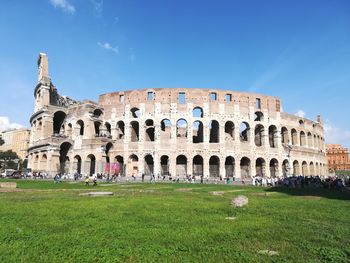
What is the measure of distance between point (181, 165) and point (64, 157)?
18547mm

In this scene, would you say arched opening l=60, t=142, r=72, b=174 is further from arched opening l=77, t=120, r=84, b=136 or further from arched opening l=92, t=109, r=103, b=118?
arched opening l=92, t=109, r=103, b=118

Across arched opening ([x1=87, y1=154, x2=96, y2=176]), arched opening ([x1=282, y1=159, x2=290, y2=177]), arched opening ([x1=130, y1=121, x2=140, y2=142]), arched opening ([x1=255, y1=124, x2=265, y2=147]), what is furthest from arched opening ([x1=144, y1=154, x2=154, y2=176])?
arched opening ([x1=282, y1=159, x2=290, y2=177])

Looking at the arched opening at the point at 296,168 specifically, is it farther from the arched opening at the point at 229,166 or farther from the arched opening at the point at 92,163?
the arched opening at the point at 92,163

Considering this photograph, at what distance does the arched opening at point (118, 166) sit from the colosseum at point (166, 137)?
143mm

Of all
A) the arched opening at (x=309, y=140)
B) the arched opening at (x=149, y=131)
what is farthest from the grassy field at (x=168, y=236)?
the arched opening at (x=309, y=140)

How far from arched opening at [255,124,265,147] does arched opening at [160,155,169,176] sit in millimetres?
14372

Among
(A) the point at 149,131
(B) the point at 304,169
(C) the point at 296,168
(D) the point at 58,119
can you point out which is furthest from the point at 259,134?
(D) the point at 58,119

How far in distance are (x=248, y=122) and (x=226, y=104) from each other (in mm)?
4165

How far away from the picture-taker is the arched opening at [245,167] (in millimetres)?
40531

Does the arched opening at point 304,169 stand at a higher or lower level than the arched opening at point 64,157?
lower

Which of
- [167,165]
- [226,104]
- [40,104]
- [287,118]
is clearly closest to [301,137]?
[287,118]

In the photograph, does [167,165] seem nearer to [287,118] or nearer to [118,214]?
[287,118]

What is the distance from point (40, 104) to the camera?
44.6 meters

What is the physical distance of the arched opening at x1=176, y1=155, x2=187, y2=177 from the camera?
39.6m
